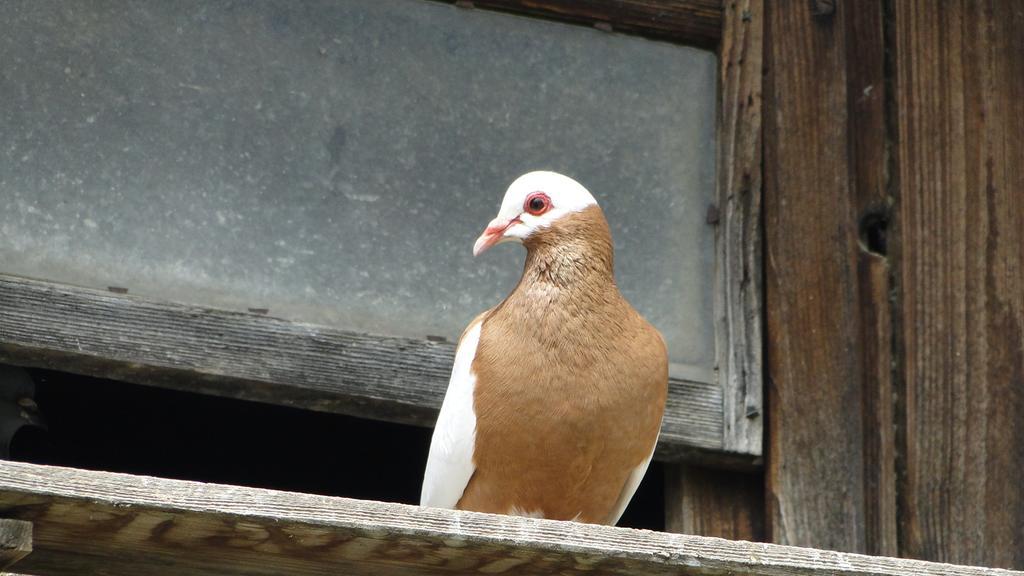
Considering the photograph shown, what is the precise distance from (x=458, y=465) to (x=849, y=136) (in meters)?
1.23

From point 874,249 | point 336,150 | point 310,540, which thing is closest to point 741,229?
point 874,249

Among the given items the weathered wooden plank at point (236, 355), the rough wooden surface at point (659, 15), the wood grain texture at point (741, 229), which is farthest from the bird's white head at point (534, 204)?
the rough wooden surface at point (659, 15)

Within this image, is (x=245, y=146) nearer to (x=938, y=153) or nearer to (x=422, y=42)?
(x=422, y=42)

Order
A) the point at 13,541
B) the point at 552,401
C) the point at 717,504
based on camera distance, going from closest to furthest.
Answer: the point at 13,541
the point at 552,401
the point at 717,504

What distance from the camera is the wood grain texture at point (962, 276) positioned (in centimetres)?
313

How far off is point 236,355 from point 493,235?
58 centimetres

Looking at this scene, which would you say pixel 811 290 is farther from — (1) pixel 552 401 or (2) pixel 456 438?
(2) pixel 456 438

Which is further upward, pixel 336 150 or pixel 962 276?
pixel 336 150

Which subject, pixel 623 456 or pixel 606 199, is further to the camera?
pixel 606 199

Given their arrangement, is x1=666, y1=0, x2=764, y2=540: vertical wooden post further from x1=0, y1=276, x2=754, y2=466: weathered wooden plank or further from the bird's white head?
the bird's white head

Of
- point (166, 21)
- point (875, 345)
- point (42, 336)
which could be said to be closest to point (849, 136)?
point (875, 345)

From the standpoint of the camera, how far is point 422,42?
132 inches

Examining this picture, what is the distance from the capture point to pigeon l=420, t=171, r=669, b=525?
271 cm

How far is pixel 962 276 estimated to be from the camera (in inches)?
128
